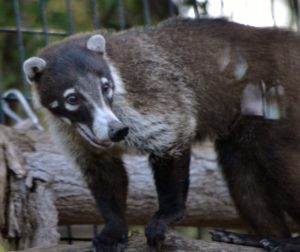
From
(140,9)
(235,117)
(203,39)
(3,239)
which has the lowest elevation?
(3,239)

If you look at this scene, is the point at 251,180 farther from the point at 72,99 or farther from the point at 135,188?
the point at 72,99

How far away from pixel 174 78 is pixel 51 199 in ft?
4.89

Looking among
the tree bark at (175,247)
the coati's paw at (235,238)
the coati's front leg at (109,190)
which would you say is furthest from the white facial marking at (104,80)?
the coati's paw at (235,238)

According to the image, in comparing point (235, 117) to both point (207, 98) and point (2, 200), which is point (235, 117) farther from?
point (2, 200)

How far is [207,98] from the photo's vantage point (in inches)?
319

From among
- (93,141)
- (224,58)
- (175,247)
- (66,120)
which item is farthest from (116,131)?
(224,58)

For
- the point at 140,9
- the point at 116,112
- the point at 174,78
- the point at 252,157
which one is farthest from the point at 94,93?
the point at 140,9

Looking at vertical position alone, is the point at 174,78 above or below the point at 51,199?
above

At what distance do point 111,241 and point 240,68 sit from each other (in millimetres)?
1587

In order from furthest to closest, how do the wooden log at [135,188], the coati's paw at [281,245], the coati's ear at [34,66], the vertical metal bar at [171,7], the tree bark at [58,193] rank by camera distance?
the vertical metal bar at [171,7] < the wooden log at [135,188] < the tree bark at [58,193] < the coati's paw at [281,245] < the coati's ear at [34,66]

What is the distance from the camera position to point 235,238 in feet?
26.1

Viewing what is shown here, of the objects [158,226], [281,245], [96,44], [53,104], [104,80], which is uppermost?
[96,44]

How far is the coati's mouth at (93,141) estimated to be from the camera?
7.19 meters

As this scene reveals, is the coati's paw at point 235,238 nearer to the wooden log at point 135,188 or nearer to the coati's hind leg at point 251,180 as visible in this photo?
the coati's hind leg at point 251,180
